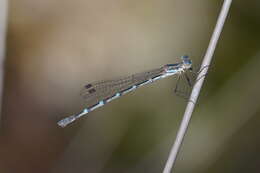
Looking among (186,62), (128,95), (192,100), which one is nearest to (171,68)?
A: (186,62)

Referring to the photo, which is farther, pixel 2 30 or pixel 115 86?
pixel 115 86

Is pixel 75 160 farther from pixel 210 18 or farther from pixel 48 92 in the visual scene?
pixel 210 18

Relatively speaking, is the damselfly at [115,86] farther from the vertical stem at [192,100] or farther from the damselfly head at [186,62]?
the vertical stem at [192,100]

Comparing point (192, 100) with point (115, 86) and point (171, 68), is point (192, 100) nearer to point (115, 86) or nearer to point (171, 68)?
point (171, 68)

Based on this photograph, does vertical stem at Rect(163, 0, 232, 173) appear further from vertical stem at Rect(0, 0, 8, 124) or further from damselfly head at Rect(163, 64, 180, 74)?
vertical stem at Rect(0, 0, 8, 124)

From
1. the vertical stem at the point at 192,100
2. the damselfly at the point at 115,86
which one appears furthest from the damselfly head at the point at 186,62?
the vertical stem at the point at 192,100

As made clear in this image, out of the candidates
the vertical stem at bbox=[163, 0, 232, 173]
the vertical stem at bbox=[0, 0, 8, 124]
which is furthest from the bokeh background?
→ the vertical stem at bbox=[163, 0, 232, 173]
